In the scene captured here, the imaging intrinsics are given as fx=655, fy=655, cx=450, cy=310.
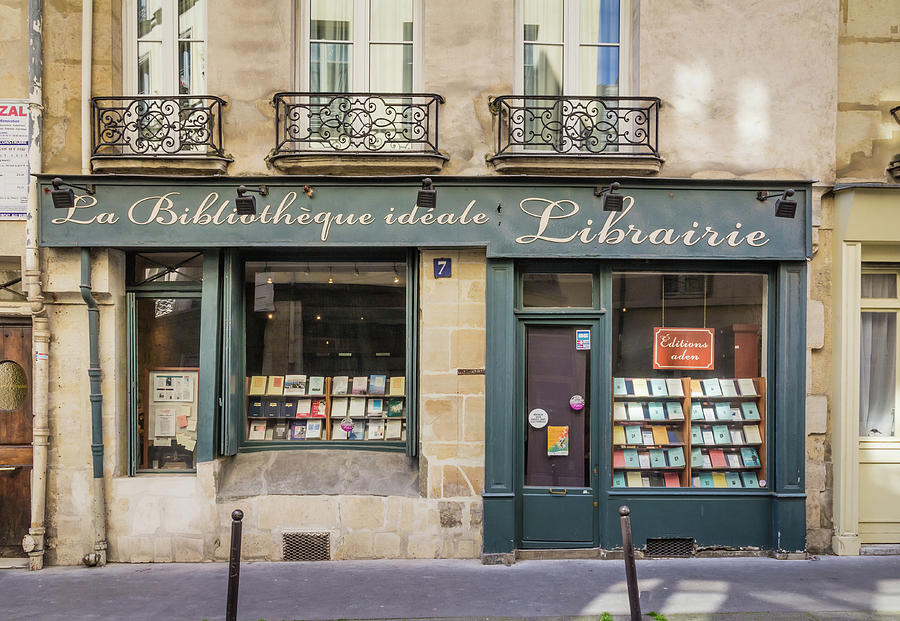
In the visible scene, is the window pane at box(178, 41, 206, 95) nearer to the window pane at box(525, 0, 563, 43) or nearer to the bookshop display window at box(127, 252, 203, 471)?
the bookshop display window at box(127, 252, 203, 471)

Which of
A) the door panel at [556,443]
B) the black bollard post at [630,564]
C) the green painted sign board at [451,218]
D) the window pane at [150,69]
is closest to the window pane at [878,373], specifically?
the green painted sign board at [451,218]

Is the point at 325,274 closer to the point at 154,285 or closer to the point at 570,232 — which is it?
the point at 154,285

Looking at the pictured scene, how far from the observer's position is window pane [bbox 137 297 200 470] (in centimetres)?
726

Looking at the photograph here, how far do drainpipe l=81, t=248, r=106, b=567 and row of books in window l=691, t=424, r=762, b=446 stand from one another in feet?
20.9

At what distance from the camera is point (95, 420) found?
22.3 feet

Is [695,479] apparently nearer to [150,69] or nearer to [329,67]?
[329,67]

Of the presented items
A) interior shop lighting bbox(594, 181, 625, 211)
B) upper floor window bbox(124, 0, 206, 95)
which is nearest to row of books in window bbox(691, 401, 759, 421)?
interior shop lighting bbox(594, 181, 625, 211)

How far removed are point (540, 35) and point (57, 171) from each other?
5.35 metres

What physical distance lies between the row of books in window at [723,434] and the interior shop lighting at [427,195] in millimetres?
3827

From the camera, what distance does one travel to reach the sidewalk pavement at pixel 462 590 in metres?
5.57

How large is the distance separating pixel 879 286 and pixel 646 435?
3.12 meters

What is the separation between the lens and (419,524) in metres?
6.89

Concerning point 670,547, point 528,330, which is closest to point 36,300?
point 528,330

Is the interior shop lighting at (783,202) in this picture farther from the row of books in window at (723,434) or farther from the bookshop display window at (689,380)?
the row of books in window at (723,434)
